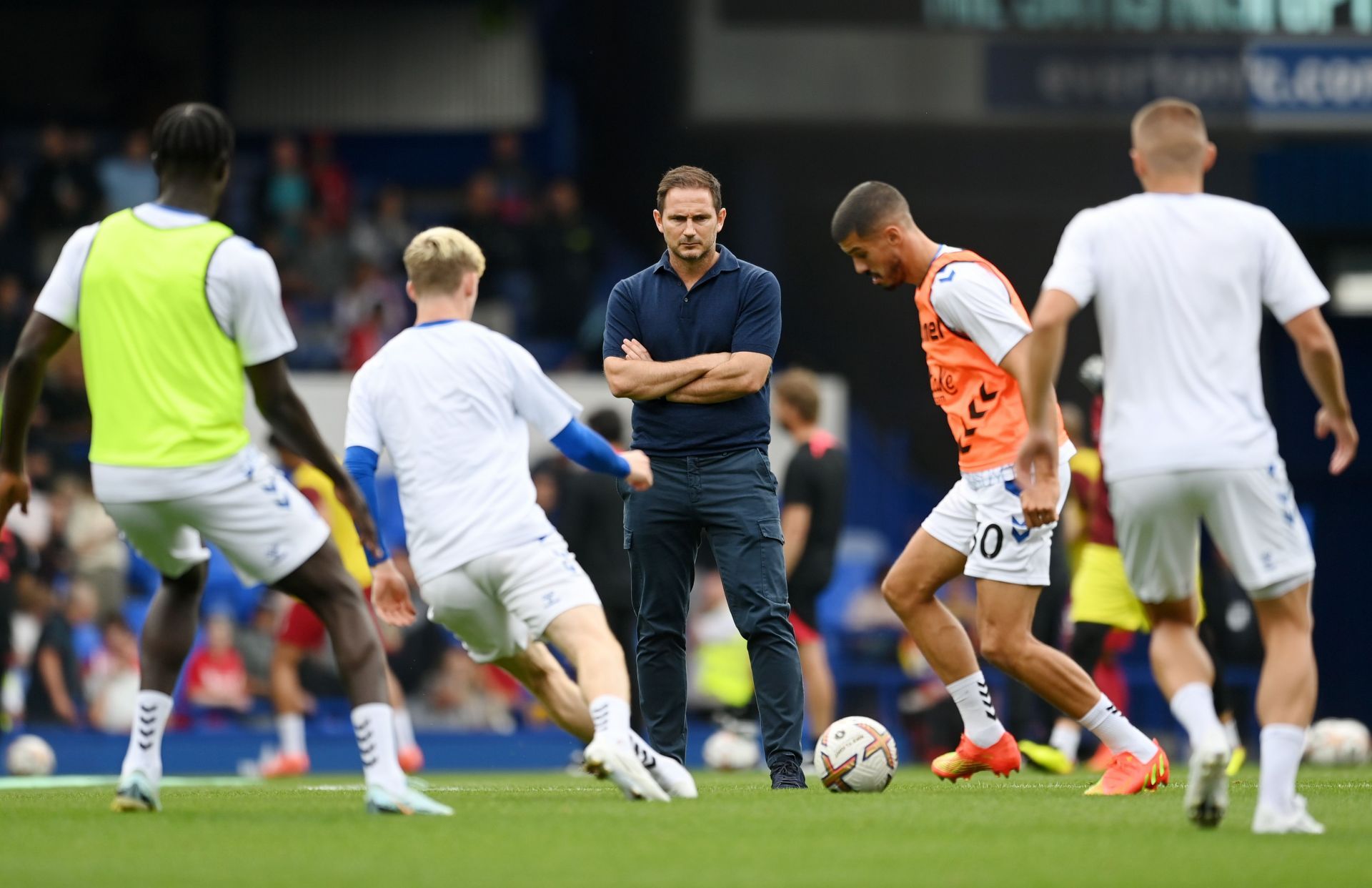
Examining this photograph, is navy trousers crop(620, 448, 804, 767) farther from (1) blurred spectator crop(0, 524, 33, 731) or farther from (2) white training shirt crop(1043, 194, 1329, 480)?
(1) blurred spectator crop(0, 524, 33, 731)

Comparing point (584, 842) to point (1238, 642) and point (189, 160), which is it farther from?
point (1238, 642)

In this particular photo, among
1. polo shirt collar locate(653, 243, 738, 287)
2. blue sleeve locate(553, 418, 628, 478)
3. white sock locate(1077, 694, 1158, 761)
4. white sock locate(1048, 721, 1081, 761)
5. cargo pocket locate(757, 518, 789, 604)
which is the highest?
polo shirt collar locate(653, 243, 738, 287)

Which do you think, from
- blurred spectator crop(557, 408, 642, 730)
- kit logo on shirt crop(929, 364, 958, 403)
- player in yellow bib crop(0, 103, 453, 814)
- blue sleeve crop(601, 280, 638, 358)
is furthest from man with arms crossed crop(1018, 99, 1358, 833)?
blurred spectator crop(557, 408, 642, 730)

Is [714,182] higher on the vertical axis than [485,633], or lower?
higher

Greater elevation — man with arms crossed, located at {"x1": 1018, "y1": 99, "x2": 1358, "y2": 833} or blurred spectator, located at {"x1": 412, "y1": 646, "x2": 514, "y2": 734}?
man with arms crossed, located at {"x1": 1018, "y1": 99, "x2": 1358, "y2": 833}

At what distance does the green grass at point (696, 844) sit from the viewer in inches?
208

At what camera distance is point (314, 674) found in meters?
17.4

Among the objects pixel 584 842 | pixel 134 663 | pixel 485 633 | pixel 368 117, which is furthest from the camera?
pixel 368 117

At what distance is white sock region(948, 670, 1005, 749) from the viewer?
28.1 feet

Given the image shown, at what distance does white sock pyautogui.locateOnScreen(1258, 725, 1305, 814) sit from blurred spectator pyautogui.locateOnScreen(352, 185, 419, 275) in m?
15.4

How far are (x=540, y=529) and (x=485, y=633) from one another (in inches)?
18.9

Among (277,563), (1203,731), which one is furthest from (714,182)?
(1203,731)

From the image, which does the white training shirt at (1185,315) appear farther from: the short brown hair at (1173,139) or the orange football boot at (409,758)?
the orange football boot at (409,758)

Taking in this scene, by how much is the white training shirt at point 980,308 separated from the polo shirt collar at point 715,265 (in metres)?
0.96
